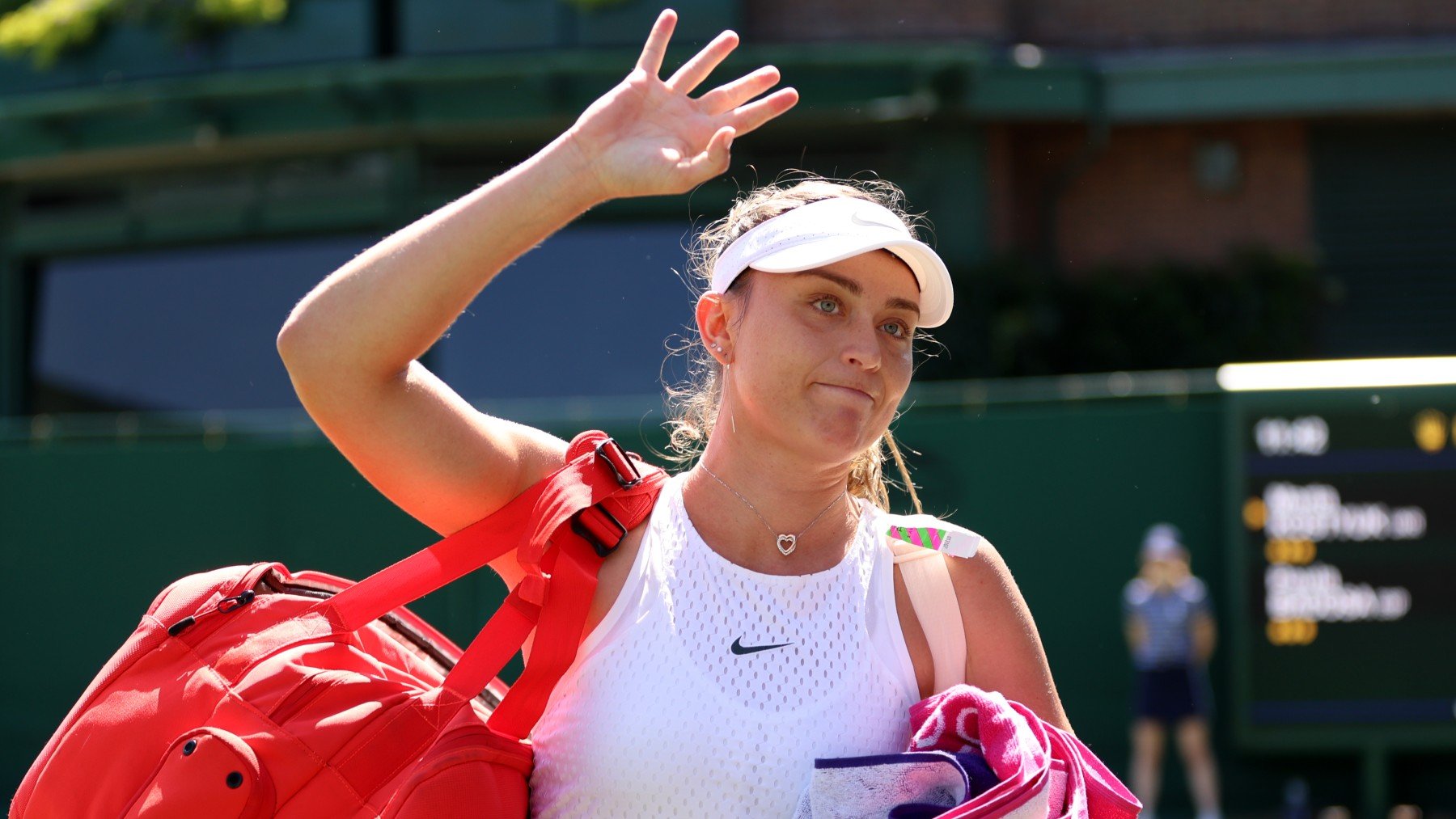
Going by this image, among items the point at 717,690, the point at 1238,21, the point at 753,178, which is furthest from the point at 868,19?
the point at 717,690

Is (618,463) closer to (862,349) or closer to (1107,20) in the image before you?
(862,349)

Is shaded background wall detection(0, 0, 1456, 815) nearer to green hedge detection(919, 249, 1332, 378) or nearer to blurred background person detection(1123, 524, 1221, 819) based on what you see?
green hedge detection(919, 249, 1332, 378)

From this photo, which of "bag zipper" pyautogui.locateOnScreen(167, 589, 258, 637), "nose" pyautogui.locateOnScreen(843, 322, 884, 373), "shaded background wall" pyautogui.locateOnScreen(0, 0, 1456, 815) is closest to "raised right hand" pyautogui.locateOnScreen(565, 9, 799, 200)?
"nose" pyautogui.locateOnScreen(843, 322, 884, 373)

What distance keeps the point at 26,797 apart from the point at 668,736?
0.77 metres

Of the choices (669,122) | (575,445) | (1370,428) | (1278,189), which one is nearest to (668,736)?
(575,445)

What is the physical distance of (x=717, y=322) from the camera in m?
2.18

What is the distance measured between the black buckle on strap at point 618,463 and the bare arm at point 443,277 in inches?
6.4

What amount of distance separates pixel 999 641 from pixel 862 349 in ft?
1.34

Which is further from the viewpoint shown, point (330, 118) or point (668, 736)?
point (330, 118)

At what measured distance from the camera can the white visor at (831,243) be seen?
200 centimetres

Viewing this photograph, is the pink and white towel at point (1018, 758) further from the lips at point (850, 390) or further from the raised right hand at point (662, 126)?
the raised right hand at point (662, 126)

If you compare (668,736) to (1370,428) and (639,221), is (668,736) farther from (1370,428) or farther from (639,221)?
(639,221)

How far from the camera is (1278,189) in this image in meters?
12.9

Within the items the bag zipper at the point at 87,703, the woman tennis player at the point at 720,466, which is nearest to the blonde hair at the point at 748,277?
the woman tennis player at the point at 720,466
